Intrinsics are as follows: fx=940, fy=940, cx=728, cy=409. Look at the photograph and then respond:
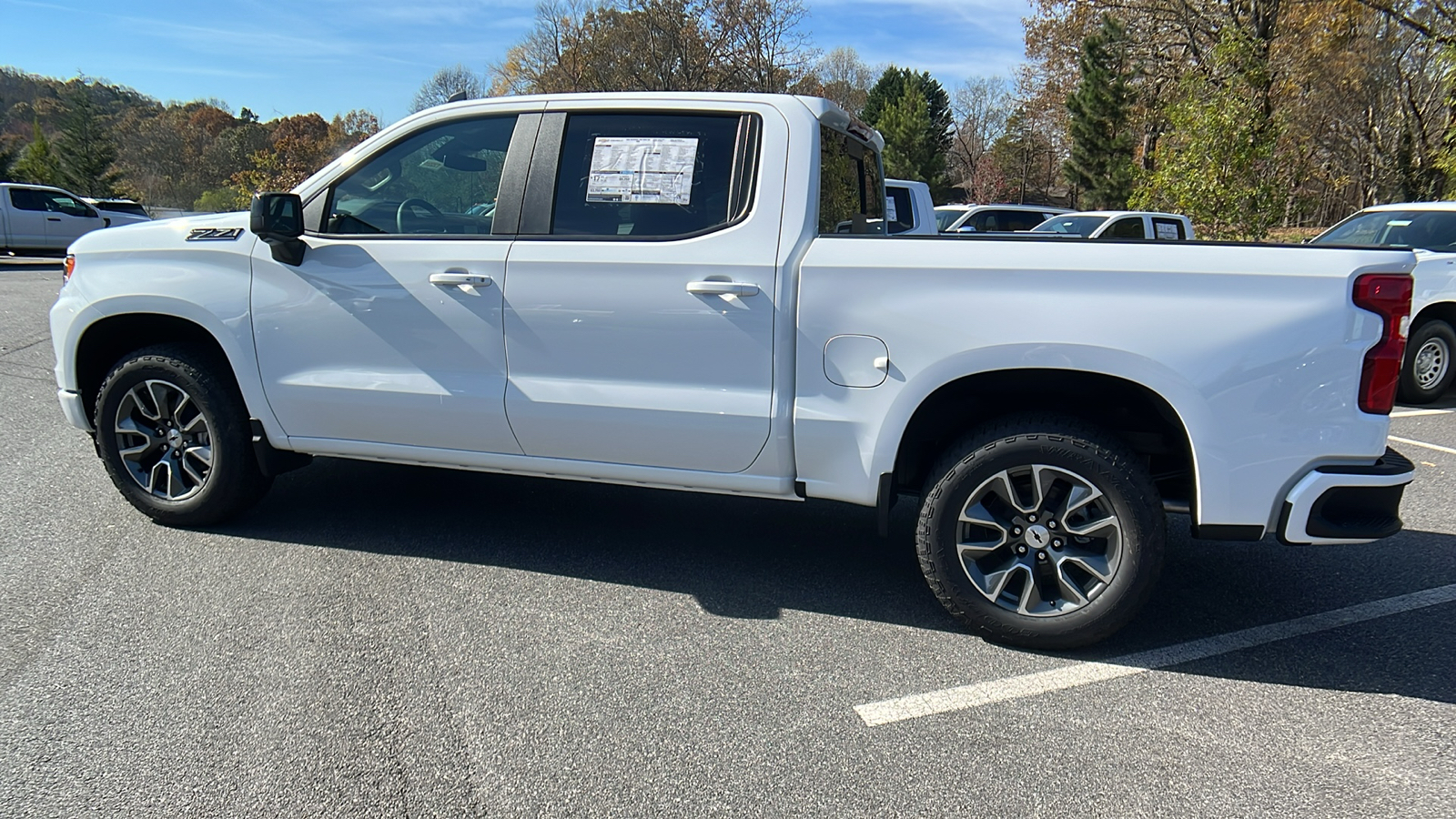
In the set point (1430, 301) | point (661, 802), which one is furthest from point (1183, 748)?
point (1430, 301)

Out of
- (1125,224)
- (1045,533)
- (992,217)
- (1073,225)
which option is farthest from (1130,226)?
(1045,533)

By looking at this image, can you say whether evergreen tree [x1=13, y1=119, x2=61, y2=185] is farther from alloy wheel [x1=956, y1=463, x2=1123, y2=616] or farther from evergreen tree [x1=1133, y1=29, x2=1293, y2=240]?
alloy wheel [x1=956, y1=463, x2=1123, y2=616]

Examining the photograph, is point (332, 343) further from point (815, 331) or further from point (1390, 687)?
point (1390, 687)

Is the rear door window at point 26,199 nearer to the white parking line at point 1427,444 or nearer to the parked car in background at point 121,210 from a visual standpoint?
the parked car in background at point 121,210

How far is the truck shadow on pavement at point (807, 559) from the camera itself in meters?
3.42

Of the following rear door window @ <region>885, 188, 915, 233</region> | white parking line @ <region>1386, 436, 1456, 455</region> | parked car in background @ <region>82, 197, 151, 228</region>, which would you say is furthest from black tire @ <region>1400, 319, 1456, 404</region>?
parked car in background @ <region>82, 197, 151, 228</region>

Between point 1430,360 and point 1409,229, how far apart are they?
1.22m

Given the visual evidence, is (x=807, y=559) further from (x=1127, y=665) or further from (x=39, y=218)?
(x=39, y=218)

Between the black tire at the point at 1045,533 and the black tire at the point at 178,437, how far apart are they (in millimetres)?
3095

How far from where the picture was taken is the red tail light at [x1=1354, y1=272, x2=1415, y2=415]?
2875mm

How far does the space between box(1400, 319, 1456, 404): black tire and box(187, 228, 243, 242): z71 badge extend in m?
8.61

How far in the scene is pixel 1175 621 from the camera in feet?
12.0

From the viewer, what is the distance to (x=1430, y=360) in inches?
317

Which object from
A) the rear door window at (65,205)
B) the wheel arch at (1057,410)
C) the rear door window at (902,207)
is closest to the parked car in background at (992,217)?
the rear door window at (902,207)
